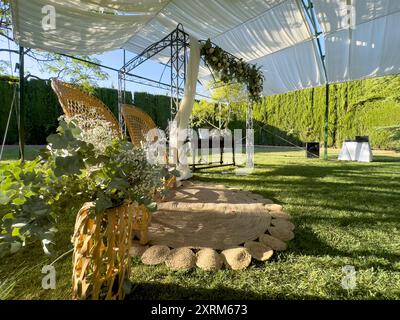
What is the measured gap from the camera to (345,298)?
1216mm

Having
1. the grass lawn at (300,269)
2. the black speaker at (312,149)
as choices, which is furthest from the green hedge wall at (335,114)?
the grass lawn at (300,269)

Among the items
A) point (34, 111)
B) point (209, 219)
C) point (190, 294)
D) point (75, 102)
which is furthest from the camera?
point (34, 111)

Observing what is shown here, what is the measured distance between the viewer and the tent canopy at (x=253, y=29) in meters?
3.51

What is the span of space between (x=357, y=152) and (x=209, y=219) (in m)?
6.43

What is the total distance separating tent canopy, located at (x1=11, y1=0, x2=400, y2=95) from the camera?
351cm

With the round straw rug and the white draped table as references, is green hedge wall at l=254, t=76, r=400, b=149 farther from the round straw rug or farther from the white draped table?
the round straw rug

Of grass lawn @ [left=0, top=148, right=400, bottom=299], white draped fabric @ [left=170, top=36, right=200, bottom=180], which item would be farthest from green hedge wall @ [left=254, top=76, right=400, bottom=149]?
grass lawn @ [left=0, top=148, right=400, bottom=299]

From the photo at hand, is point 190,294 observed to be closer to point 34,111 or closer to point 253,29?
point 253,29

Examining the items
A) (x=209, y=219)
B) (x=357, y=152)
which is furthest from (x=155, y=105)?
(x=209, y=219)

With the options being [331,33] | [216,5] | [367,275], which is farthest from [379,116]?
[367,275]

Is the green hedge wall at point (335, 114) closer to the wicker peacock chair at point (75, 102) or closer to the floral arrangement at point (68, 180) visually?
the wicker peacock chair at point (75, 102)

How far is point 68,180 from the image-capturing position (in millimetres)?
1005

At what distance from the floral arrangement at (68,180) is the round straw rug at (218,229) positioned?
78cm

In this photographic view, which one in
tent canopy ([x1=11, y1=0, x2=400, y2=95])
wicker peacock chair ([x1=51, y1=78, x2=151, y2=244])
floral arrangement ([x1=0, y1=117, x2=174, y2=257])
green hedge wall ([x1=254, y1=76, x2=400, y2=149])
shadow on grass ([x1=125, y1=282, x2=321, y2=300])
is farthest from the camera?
green hedge wall ([x1=254, y1=76, x2=400, y2=149])
